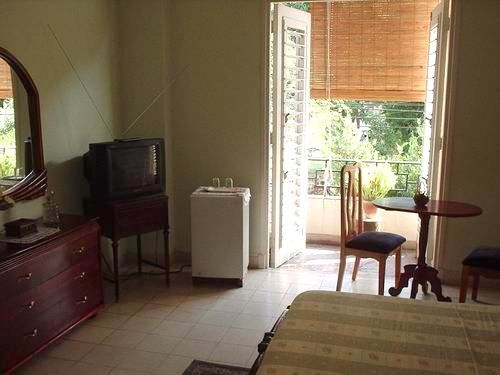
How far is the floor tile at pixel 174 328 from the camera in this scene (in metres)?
3.22

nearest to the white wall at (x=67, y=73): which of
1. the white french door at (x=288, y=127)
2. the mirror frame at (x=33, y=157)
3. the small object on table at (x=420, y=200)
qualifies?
the mirror frame at (x=33, y=157)

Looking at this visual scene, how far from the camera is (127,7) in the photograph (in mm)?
4168

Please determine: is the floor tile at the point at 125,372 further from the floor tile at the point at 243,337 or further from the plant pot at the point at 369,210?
the plant pot at the point at 369,210

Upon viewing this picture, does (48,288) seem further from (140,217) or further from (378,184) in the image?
(378,184)

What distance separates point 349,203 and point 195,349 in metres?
1.59

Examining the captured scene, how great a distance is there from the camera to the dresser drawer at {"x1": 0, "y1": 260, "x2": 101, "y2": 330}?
256cm

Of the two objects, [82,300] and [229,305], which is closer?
[82,300]

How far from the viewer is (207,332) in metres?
3.23

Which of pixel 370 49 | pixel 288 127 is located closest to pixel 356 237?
pixel 288 127

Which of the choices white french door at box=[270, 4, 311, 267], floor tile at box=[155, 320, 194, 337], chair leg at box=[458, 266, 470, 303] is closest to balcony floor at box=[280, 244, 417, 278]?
white french door at box=[270, 4, 311, 267]

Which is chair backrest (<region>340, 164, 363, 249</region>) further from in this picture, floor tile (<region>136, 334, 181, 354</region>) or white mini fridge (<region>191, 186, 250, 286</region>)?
floor tile (<region>136, 334, 181, 354</region>)

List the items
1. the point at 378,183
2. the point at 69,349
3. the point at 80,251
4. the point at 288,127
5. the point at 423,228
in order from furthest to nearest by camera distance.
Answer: the point at 378,183
the point at 288,127
the point at 423,228
the point at 80,251
the point at 69,349

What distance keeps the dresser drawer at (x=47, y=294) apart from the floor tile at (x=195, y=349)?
0.69m

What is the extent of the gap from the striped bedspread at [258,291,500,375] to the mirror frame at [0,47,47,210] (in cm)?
184
